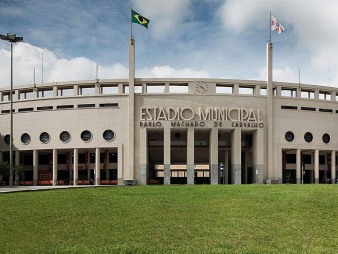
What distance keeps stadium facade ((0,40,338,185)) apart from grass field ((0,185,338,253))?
124 ft

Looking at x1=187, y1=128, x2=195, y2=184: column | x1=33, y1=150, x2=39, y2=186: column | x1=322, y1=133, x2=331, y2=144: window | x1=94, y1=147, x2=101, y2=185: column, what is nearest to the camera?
x1=187, y1=128, x2=195, y2=184: column

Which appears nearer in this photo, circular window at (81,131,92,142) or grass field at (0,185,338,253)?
grass field at (0,185,338,253)

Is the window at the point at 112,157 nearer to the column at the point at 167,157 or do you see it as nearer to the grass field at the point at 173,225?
the column at the point at 167,157

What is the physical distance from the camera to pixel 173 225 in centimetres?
1783

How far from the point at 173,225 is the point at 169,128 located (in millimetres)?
45659

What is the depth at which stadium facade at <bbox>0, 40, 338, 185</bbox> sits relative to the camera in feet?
208

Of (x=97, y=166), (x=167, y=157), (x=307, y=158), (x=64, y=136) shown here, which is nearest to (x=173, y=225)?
(x=167, y=157)

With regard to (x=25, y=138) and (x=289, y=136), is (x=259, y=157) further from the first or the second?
(x=25, y=138)

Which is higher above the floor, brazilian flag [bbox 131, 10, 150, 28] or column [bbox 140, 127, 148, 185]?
brazilian flag [bbox 131, 10, 150, 28]

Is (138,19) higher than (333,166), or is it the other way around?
(138,19)

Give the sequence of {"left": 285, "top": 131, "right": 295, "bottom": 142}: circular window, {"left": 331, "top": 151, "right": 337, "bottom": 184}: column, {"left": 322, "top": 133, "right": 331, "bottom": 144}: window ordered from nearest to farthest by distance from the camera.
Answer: {"left": 285, "top": 131, "right": 295, "bottom": 142}: circular window, {"left": 322, "top": 133, "right": 331, "bottom": 144}: window, {"left": 331, "top": 151, "right": 337, "bottom": 184}: column

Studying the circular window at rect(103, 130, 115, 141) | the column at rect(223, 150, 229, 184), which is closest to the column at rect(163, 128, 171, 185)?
the circular window at rect(103, 130, 115, 141)

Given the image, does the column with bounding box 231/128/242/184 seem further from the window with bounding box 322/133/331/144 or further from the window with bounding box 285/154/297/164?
the window with bounding box 322/133/331/144

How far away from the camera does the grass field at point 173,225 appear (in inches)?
595
